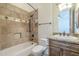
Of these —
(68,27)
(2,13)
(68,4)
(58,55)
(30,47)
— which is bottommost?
(58,55)

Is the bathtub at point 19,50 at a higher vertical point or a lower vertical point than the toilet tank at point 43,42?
lower

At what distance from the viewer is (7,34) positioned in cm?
195

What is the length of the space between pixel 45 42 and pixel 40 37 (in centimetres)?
12

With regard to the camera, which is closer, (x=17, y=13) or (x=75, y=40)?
(x=75, y=40)

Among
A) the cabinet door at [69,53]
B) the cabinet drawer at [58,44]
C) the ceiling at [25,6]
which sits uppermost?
the ceiling at [25,6]

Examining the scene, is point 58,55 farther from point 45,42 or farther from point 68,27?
point 68,27

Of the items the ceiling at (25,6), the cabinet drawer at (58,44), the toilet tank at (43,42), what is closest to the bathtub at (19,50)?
the toilet tank at (43,42)

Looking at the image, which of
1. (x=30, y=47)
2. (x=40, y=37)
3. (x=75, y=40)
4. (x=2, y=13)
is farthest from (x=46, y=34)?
(x=2, y=13)

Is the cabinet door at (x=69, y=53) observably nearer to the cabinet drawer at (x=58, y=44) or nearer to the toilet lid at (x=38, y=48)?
the cabinet drawer at (x=58, y=44)

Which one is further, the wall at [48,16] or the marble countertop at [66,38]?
the wall at [48,16]

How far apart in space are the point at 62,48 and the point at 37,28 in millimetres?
541

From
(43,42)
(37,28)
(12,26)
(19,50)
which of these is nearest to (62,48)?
(43,42)

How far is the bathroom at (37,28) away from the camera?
1932 mm

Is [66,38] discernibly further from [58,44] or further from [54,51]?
[54,51]
